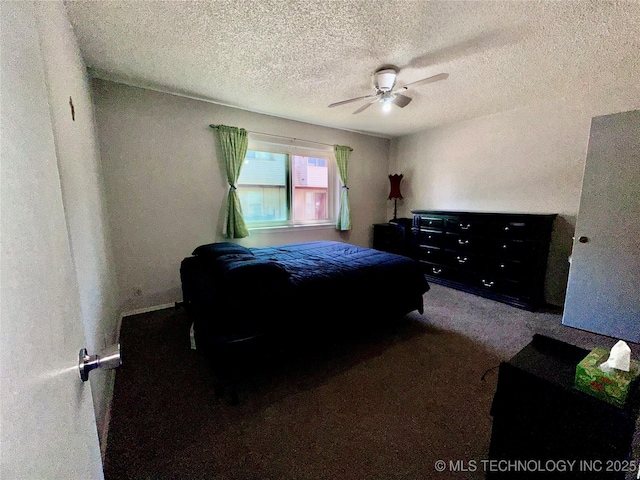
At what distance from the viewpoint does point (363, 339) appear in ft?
7.95

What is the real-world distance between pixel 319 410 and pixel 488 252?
2.94 meters

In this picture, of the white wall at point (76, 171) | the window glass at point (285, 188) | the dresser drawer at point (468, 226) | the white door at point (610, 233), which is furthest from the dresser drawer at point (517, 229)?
the white wall at point (76, 171)

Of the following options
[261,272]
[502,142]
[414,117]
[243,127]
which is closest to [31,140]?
[261,272]

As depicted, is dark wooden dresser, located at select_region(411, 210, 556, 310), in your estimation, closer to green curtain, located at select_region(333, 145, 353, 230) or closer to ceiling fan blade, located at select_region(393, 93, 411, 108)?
green curtain, located at select_region(333, 145, 353, 230)

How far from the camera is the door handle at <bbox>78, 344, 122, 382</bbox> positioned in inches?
23.9

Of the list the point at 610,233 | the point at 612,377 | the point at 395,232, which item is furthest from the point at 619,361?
the point at 395,232

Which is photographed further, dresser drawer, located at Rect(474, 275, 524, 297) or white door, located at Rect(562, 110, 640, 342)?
dresser drawer, located at Rect(474, 275, 524, 297)

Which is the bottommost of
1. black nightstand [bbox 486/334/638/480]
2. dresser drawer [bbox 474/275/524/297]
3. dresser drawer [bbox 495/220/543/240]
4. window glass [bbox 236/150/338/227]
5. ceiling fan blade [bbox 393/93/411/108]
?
dresser drawer [bbox 474/275/524/297]

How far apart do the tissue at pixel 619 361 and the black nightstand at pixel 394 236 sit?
11.5 feet

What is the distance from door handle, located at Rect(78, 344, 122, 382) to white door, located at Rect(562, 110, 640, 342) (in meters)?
3.66

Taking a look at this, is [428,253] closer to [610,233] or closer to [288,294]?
[610,233]

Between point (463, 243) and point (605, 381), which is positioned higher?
point (463, 243)

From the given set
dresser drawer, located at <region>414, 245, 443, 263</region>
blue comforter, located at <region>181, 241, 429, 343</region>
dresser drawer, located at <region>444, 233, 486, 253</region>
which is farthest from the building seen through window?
dresser drawer, located at <region>444, 233, 486, 253</region>

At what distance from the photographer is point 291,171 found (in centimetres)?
405
